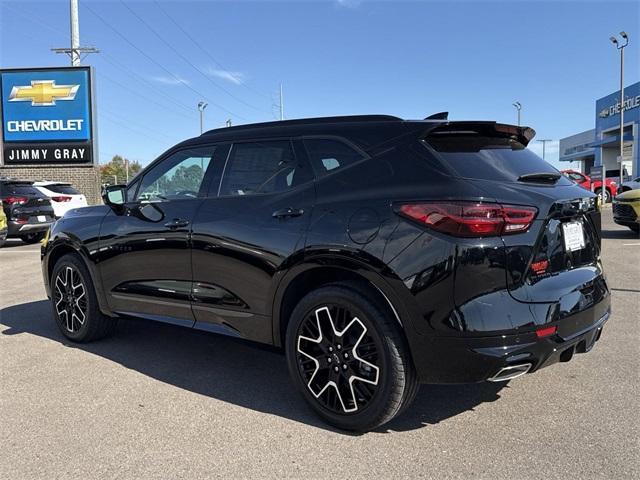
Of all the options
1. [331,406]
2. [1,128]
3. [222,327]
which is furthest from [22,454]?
[1,128]

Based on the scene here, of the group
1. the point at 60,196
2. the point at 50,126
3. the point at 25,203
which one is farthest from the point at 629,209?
the point at 50,126

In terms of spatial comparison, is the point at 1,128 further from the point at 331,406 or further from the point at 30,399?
the point at 331,406

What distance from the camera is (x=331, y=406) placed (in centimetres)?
324

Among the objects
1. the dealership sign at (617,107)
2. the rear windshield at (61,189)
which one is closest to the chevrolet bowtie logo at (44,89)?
the rear windshield at (61,189)

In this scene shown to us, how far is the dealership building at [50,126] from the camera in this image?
23.1 meters

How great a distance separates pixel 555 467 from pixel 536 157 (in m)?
1.88

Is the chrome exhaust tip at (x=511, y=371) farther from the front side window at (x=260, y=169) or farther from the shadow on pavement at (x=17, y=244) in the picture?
the shadow on pavement at (x=17, y=244)

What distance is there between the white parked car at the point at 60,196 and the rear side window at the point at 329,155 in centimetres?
1272

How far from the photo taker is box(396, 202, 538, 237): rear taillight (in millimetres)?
2760

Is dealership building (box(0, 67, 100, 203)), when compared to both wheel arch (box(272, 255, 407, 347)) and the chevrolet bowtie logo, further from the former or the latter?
wheel arch (box(272, 255, 407, 347))

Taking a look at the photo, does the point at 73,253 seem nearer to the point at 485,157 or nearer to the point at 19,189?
the point at 485,157

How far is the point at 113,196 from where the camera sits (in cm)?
454

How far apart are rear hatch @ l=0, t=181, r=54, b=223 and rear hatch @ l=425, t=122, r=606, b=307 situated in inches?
505

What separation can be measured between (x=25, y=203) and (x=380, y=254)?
12.9 m
